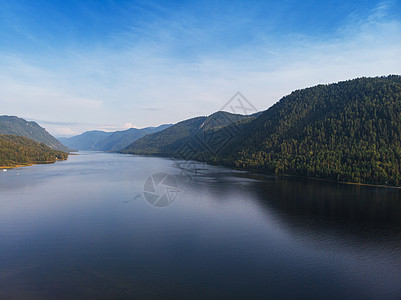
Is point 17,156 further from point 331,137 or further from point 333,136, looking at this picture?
point 333,136

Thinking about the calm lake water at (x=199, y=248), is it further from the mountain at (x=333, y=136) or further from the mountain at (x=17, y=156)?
the mountain at (x=17, y=156)

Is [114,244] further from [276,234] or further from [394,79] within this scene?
[394,79]

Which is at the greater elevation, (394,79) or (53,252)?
(394,79)

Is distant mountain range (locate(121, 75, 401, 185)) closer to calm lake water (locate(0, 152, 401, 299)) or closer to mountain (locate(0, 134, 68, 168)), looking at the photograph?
calm lake water (locate(0, 152, 401, 299))

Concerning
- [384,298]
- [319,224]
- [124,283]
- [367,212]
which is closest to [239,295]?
[124,283]

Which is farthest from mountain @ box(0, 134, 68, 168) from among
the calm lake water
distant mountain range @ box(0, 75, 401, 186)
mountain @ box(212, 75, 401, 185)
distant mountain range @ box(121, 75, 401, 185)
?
mountain @ box(212, 75, 401, 185)

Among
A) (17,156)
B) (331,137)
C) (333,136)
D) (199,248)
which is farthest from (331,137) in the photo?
(17,156)

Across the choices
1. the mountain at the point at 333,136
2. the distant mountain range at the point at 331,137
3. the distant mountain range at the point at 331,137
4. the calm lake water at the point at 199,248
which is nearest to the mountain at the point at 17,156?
the calm lake water at the point at 199,248

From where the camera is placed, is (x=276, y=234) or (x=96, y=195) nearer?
(x=276, y=234)
